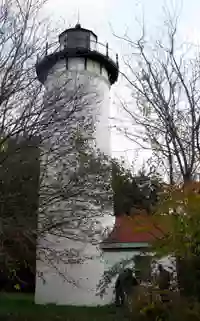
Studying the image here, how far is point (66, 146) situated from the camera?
13.3m

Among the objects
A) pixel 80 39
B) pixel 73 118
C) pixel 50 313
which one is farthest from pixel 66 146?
pixel 80 39

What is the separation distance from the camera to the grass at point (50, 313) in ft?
41.6

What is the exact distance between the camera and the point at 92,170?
15125mm

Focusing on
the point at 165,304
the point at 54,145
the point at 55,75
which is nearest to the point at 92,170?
the point at 54,145

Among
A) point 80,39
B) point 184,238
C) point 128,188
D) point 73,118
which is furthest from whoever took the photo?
point 80,39

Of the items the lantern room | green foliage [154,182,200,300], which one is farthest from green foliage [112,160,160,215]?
green foliage [154,182,200,300]

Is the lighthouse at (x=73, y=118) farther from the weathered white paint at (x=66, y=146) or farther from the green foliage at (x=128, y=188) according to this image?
the green foliage at (x=128, y=188)

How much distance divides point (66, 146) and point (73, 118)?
1894 mm

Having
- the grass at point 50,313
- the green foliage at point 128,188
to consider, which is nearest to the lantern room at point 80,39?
the green foliage at point 128,188

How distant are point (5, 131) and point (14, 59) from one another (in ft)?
5.88

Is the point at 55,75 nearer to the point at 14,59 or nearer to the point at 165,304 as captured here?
the point at 14,59

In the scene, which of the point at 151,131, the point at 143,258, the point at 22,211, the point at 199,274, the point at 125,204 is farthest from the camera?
the point at 125,204

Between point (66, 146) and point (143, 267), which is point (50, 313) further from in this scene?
point (143, 267)

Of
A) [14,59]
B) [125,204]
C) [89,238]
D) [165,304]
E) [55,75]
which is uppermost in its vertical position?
[55,75]
